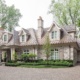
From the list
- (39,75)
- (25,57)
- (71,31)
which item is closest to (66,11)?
(71,31)

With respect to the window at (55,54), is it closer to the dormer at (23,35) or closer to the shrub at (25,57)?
the shrub at (25,57)

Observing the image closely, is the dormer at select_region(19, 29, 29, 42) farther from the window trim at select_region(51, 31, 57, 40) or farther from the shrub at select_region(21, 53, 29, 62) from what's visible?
the window trim at select_region(51, 31, 57, 40)

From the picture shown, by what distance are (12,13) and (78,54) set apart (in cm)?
2462

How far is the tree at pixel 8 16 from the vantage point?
48.6m

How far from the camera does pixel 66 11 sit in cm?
4112

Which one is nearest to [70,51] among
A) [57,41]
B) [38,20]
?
[57,41]

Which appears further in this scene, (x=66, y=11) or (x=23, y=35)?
A: (x=66, y=11)

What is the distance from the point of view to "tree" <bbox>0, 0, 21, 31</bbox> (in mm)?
48594

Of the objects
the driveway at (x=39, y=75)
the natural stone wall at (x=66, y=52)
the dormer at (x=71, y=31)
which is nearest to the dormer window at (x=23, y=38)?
the natural stone wall at (x=66, y=52)

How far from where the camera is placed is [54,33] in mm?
27234

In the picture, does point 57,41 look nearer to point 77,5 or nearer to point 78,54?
point 78,54

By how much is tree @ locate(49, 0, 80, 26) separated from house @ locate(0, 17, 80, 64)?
1224cm

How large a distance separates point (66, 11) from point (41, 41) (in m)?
16.2

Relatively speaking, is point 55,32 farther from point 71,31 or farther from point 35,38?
point 35,38
